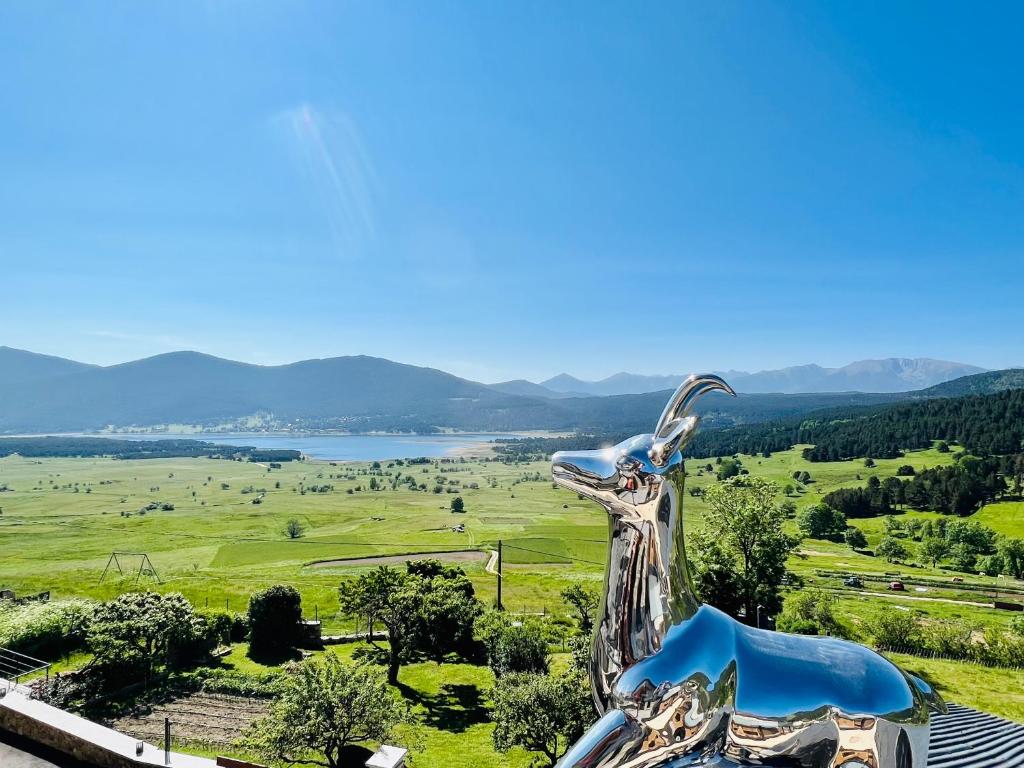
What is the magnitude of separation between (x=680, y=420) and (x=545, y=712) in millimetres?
8393

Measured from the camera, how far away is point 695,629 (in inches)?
155

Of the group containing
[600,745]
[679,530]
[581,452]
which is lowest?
[600,745]

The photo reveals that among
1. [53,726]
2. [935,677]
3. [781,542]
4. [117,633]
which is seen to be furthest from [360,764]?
[935,677]

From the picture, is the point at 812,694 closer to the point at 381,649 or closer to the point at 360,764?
the point at 360,764

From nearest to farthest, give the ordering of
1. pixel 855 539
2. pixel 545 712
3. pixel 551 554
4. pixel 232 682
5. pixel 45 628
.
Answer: pixel 545 712 → pixel 232 682 → pixel 45 628 → pixel 551 554 → pixel 855 539

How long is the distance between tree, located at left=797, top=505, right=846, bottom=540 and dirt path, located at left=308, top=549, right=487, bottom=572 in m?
35.8

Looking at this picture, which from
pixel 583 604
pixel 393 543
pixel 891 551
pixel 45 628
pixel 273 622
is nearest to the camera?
pixel 583 604

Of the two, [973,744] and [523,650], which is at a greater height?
[973,744]

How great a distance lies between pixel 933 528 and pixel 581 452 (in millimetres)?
69604

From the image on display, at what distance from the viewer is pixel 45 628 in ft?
70.9

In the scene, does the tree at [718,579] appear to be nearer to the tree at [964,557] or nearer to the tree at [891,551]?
the tree at [891,551]

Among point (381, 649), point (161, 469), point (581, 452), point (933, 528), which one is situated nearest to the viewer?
point (581, 452)

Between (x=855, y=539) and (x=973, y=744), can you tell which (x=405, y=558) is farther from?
(x=973, y=744)

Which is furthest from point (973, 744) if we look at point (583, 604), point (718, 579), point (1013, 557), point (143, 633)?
point (1013, 557)
